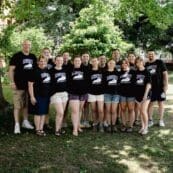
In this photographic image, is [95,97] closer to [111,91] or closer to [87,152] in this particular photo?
[111,91]

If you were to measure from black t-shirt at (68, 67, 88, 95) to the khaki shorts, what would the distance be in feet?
4.01

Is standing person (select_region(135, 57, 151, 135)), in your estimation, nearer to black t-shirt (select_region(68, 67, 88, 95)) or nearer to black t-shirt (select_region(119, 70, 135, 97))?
black t-shirt (select_region(119, 70, 135, 97))

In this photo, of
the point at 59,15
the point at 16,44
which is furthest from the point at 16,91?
the point at 59,15

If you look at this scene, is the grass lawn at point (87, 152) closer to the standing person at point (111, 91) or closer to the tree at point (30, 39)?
the standing person at point (111, 91)

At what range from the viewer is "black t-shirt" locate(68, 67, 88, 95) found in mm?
11273

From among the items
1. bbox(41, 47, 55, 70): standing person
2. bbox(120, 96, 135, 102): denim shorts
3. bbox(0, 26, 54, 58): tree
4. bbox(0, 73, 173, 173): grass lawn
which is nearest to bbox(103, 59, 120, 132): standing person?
bbox(120, 96, 135, 102): denim shorts

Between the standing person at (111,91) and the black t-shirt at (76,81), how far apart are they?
65cm

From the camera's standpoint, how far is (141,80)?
1152 cm

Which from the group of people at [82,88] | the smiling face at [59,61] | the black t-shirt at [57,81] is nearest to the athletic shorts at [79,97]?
the group of people at [82,88]

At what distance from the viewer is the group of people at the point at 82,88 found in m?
11.0

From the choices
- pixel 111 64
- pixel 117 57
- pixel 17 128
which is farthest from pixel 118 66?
pixel 17 128

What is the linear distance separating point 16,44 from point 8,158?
65.9 ft

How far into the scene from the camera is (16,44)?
93.8 ft

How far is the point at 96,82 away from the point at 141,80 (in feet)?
3.69
